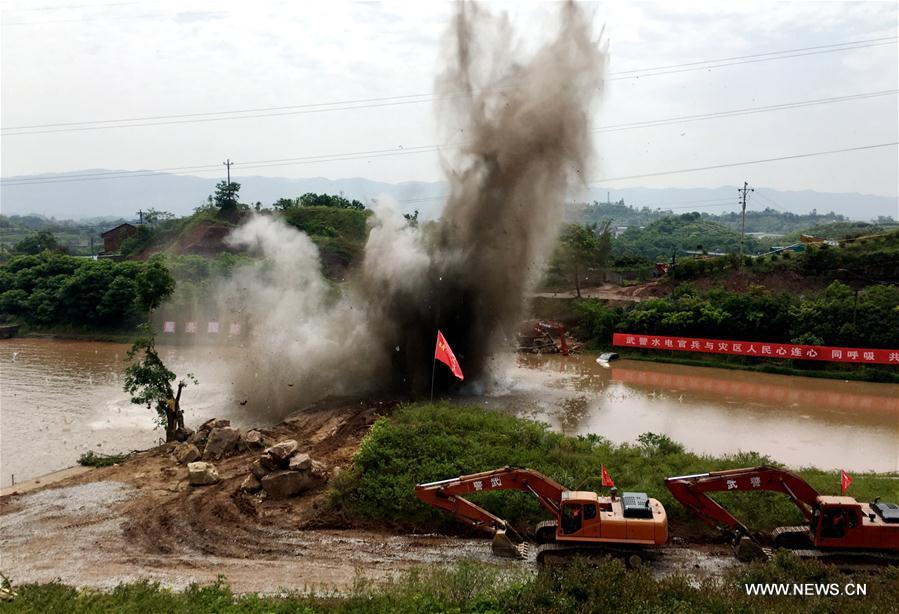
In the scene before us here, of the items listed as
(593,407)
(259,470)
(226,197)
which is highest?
(226,197)

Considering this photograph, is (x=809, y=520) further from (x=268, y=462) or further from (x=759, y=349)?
(x=759, y=349)

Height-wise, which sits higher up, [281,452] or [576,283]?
[576,283]

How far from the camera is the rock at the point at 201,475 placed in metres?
20.7

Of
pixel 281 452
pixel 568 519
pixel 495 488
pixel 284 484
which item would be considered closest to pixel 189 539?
pixel 284 484

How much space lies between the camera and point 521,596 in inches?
484

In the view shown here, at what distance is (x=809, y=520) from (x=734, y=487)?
192cm

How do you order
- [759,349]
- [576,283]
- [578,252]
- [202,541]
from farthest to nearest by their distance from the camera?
[578,252], [576,283], [759,349], [202,541]

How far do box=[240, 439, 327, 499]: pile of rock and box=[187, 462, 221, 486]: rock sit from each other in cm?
114

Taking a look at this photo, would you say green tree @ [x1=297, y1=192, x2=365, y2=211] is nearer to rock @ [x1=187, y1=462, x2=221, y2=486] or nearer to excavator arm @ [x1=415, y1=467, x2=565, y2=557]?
rock @ [x1=187, y1=462, x2=221, y2=486]

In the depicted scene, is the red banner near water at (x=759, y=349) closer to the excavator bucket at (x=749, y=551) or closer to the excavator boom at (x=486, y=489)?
the excavator bucket at (x=749, y=551)

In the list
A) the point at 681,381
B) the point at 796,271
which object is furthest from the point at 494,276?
the point at 796,271

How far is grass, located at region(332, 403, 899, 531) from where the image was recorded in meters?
18.0

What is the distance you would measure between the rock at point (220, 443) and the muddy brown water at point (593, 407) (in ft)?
16.5

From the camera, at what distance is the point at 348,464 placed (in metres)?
21.8
